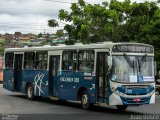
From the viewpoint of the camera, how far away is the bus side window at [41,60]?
23.0m

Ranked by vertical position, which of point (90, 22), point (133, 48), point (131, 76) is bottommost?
point (131, 76)

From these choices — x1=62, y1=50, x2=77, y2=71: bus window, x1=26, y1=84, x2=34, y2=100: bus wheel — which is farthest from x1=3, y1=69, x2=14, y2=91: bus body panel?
x1=62, y1=50, x2=77, y2=71: bus window

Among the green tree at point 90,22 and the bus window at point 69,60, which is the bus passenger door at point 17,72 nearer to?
the bus window at point 69,60

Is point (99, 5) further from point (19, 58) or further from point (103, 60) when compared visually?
point (103, 60)

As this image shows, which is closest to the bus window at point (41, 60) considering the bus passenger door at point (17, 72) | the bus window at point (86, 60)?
the bus passenger door at point (17, 72)

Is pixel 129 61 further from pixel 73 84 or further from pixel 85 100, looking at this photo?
pixel 73 84

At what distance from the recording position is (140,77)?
1759 cm

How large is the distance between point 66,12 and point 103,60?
15880 mm

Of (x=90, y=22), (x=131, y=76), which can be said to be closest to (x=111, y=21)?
(x=90, y=22)

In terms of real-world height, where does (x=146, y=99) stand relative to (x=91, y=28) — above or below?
below

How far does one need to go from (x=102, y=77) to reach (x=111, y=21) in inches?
611

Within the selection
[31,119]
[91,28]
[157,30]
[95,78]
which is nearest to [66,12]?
[91,28]

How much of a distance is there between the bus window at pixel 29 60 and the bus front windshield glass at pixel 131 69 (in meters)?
7.80

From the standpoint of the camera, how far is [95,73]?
18.5 meters
